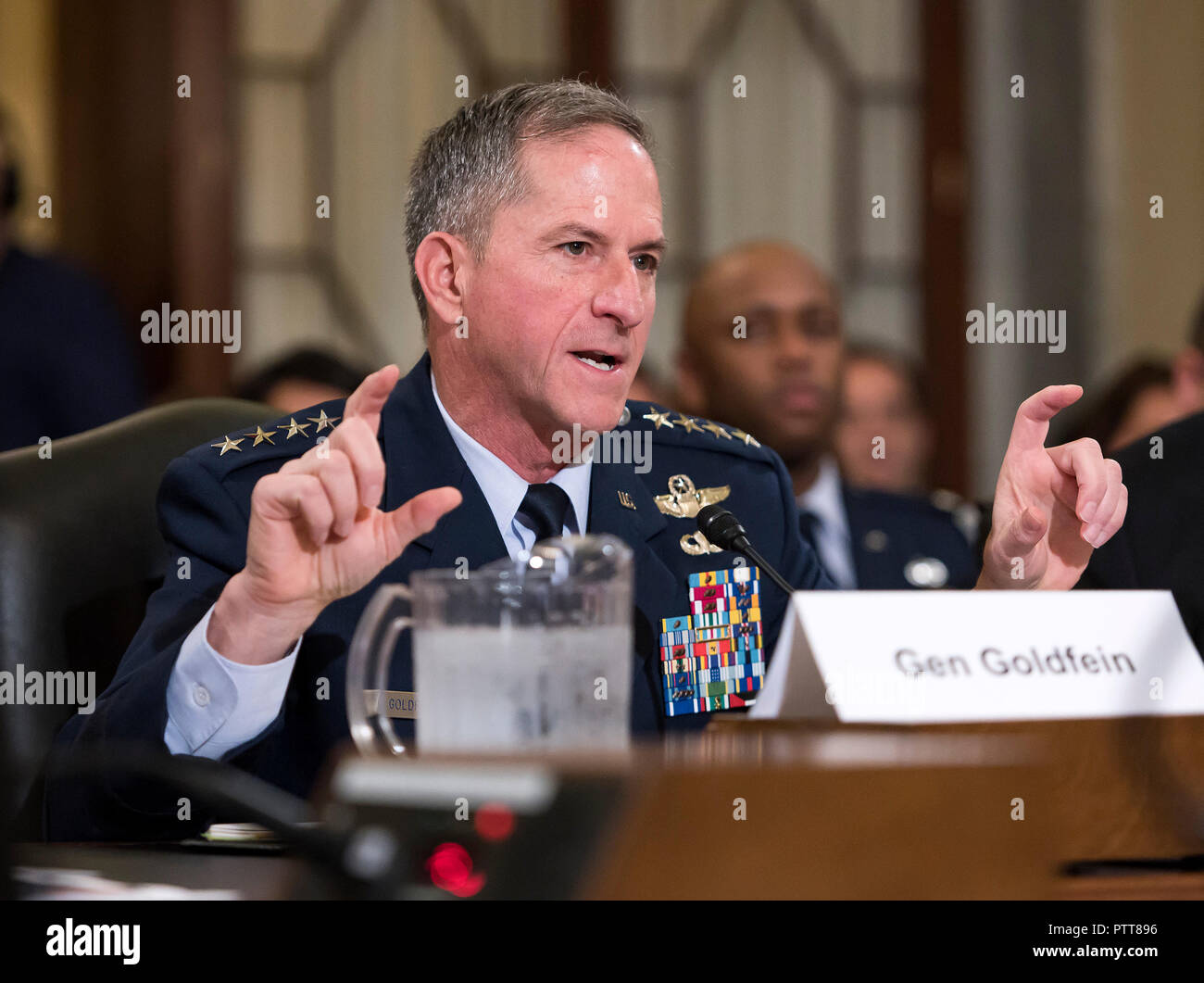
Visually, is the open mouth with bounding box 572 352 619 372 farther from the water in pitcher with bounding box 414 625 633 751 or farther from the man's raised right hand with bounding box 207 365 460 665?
the water in pitcher with bounding box 414 625 633 751

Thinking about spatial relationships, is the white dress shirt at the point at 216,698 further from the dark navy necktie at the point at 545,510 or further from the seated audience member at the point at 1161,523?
the seated audience member at the point at 1161,523

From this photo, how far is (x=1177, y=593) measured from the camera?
55.7 inches

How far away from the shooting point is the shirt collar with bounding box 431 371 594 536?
4.63 ft

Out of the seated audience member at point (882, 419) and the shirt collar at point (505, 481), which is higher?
the seated audience member at point (882, 419)

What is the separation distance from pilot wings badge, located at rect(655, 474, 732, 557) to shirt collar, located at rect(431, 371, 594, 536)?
86 mm

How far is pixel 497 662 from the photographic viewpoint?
85cm

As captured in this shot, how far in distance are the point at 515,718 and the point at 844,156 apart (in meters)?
4.10

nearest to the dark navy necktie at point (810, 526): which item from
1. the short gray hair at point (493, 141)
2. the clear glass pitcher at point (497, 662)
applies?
the short gray hair at point (493, 141)

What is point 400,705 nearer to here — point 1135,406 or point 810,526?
point 810,526

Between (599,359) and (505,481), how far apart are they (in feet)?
0.47

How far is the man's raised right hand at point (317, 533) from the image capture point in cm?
94

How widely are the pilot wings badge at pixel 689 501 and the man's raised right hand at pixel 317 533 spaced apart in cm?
48

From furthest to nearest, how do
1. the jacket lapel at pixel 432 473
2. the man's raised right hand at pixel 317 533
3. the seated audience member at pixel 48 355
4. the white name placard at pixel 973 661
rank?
the seated audience member at pixel 48 355 < the jacket lapel at pixel 432 473 < the man's raised right hand at pixel 317 533 < the white name placard at pixel 973 661

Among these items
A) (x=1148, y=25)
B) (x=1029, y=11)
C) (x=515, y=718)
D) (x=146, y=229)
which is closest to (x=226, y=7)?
(x=146, y=229)
